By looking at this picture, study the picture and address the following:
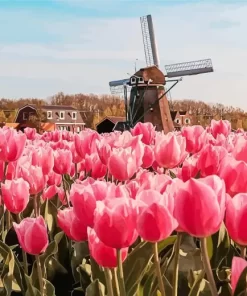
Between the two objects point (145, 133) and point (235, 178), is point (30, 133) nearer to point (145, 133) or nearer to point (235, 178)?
point (145, 133)

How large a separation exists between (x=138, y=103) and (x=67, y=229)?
28358mm

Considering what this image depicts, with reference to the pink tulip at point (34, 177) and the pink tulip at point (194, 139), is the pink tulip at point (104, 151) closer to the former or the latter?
the pink tulip at point (34, 177)

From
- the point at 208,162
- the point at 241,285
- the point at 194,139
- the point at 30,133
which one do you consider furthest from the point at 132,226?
the point at 30,133

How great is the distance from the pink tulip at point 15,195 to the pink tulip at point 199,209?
97 centimetres

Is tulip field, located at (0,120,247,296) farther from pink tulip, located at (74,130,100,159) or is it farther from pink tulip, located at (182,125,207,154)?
pink tulip, located at (182,125,207,154)

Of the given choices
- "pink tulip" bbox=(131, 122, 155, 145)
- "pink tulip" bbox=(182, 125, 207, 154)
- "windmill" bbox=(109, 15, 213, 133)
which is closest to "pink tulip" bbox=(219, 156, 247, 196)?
"pink tulip" bbox=(182, 125, 207, 154)

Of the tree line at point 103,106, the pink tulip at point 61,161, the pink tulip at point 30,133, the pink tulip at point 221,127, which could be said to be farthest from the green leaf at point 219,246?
the tree line at point 103,106

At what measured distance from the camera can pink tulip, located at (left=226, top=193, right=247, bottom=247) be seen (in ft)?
4.04

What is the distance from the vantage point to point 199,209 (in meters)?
1.14

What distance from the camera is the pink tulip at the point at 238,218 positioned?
4.04ft

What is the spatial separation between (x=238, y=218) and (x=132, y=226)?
221 mm

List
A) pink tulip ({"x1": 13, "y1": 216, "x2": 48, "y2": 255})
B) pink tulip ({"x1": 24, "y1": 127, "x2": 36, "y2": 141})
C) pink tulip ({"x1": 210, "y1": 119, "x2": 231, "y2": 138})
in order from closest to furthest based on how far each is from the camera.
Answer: pink tulip ({"x1": 13, "y1": 216, "x2": 48, "y2": 255}) → pink tulip ({"x1": 210, "y1": 119, "x2": 231, "y2": 138}) → pink tulip ({"x1": 24, "y1": 127, "x2": 36, "y2": 141})

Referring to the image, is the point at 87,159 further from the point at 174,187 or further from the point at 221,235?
the point at 174,187

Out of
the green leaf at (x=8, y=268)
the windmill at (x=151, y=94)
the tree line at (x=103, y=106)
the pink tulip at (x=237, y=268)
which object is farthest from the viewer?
the tree line at (x=103, y=106)
